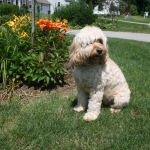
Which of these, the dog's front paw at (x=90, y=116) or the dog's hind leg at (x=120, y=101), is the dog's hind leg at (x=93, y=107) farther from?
the dog's hind leg at (x=120, y=101)

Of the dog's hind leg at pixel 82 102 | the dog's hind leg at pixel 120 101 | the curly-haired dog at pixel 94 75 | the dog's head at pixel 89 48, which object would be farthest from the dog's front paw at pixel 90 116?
the dog's head at pixel 89 48

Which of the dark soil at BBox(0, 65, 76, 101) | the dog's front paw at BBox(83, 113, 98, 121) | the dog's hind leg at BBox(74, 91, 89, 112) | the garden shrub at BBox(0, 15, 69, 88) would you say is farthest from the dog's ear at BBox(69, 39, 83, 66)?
the dark soil at BBox(0, 65, 76, 101)

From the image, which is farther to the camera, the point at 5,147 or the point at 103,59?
the point at 103,59

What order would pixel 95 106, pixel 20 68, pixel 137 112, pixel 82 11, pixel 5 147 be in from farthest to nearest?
1. pixel 82 11
2. pixel 20 68
3. pixel 137 112
4. pixel 95 106
5. pixel 5 147

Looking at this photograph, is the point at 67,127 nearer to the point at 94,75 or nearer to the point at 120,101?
the point at 94,75

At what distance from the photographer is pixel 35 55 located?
5.18m

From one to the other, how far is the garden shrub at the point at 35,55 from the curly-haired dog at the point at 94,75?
1.01m

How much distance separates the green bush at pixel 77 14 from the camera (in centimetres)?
2147

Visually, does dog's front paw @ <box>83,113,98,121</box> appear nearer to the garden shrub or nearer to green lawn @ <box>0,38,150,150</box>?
green lawn @ <box>0,38,150,150</box>

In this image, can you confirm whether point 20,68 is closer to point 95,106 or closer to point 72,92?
point 72,92

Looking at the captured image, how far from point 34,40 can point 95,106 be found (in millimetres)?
2093

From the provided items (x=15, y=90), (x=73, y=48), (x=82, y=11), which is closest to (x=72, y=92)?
(x=15, y=90)

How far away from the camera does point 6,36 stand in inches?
208

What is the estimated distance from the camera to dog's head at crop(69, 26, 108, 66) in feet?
12.2
